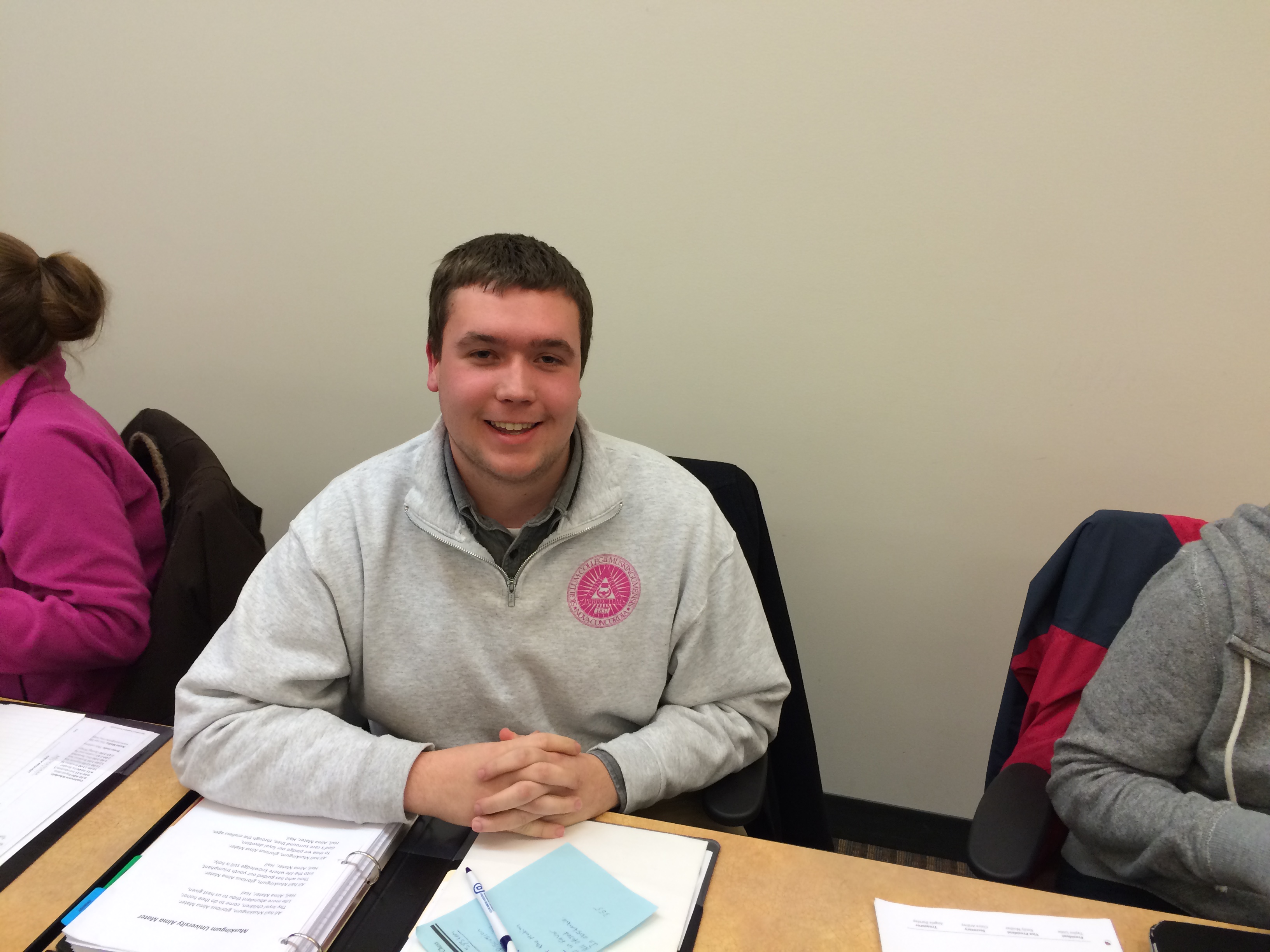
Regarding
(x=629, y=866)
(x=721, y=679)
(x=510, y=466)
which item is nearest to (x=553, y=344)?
(x=510, y=466)

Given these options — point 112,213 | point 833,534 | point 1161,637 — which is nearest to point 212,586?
point 112,213

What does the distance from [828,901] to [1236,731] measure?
57 centimetres

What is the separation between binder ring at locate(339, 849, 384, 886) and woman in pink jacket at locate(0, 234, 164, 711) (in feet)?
2.32

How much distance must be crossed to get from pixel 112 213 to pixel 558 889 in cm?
191

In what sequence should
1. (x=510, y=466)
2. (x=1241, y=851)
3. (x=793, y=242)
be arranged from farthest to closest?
(x=793, y=242) < (x=510, y=466) < (x=1241, y=851)

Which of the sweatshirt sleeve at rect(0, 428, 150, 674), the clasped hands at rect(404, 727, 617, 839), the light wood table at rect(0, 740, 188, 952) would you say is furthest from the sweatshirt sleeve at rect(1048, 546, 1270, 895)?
the sweatshirt sleeve at rect(0, 428, 150, 674)

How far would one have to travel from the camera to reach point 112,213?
6.48ft

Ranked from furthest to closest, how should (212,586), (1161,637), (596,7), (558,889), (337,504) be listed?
1. (596,7)
2. (212,586)
3. (337,504)
4. (1161,637)
5. (558,889)

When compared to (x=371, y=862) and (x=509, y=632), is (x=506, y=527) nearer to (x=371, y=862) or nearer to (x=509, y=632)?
(x=509, y=632)

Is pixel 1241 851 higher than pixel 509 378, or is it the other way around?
pixel 509 378

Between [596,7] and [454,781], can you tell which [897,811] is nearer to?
[454,781]

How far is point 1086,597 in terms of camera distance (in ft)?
4.23

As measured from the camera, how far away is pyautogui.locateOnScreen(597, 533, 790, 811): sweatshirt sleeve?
45.9 inches

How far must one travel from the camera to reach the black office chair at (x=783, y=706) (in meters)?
1.46
